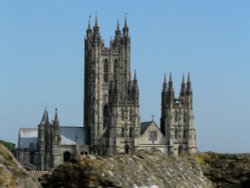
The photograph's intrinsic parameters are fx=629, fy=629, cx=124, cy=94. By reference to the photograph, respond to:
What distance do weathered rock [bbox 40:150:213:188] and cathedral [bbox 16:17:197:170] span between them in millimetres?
99630

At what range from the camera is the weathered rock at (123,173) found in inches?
283

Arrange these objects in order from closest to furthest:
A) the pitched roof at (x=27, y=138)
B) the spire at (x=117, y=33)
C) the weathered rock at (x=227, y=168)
A: the weathered rock at (x=227, y=168) → the spire at (x=117, y=33) → the pitched roof at (x=27, y=138)

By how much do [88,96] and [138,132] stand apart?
1237cm

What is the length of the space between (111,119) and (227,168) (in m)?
99.6

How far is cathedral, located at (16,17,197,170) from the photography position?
10912 centimetres

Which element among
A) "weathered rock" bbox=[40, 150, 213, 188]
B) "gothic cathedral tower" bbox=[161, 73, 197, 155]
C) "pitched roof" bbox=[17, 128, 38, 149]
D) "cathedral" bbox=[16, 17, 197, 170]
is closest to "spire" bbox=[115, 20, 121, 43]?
"cathedral" bbox=[16, 17, 197, 170]

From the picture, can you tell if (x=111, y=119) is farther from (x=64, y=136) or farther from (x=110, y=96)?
(x=64, y=136)

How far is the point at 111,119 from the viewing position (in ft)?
355

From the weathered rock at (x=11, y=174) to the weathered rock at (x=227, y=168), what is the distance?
343cm

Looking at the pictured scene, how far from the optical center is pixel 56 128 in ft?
367

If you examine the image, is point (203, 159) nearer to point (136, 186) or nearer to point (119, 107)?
point (136, 186)

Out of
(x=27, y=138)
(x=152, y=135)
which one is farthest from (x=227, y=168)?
(x=27, y=138)

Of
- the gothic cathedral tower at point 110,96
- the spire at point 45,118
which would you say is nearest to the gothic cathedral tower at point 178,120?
the gothic cathedral tower at point 110,96

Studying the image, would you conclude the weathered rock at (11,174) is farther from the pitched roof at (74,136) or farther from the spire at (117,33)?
the spire at (117,33)
